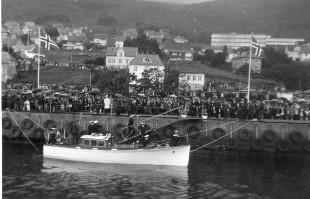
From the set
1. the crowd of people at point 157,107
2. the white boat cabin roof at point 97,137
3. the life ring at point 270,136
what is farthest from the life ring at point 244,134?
the white boat cabin roof at point 97,137

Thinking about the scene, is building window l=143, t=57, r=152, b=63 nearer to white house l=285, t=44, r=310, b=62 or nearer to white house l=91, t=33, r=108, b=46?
white house l=285, t=44, r=310, b=62

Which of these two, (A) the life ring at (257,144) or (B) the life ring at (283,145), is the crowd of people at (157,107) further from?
(B) the life ring at (283,145)

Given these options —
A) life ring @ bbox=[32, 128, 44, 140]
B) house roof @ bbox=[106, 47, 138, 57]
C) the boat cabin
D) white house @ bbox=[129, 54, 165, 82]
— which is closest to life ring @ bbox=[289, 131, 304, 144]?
the boat cabin

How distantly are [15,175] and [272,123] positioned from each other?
19593mm

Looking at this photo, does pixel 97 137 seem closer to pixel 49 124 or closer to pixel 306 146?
pixel 49 124

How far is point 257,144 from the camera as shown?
117 feet

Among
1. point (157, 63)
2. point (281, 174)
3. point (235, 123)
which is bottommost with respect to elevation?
point (281, 174)

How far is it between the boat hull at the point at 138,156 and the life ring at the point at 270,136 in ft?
29.8

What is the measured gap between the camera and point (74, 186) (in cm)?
2312

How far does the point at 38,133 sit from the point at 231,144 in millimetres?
14963

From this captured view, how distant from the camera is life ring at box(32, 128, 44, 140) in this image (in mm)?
37031

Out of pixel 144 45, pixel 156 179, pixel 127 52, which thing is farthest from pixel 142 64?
pixel 156 179

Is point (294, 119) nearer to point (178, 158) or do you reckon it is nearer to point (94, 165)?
point (178, 158)

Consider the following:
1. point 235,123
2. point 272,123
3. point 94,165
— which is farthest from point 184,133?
point 94,165
